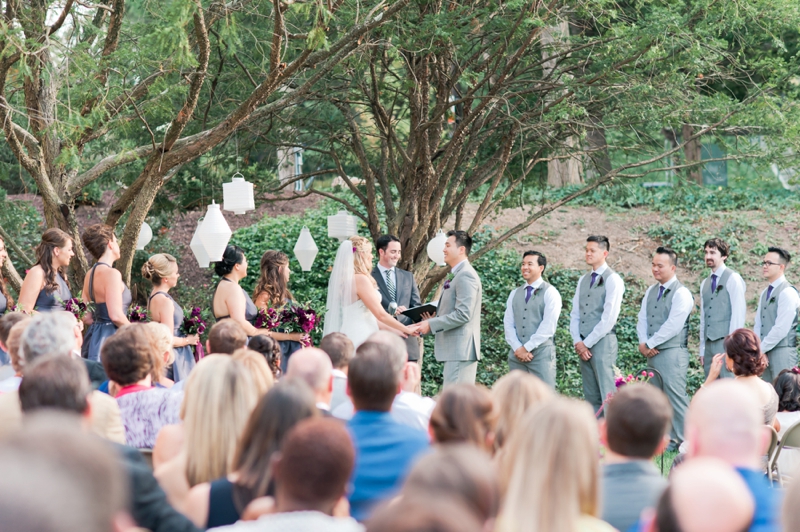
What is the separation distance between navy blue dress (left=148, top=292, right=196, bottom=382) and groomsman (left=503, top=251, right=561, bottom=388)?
3.18 m

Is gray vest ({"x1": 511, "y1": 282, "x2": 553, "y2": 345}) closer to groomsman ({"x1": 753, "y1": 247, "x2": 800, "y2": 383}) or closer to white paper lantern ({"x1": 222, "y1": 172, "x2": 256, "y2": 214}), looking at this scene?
groomsman ({"x1": 753, "y1": 247, "x2": 800, "y2": 383})

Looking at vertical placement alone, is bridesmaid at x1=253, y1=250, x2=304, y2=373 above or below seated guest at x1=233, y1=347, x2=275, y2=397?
above

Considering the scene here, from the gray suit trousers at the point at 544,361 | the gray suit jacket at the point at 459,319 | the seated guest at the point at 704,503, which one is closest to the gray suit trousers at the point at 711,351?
the gray suit trousers at the point at 544,361

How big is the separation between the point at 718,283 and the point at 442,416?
5.76 metres

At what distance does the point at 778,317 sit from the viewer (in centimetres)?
771

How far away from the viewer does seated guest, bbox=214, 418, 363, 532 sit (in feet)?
7.00

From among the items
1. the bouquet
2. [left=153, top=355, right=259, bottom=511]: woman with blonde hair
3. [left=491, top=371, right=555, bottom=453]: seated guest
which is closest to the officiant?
the bouquet

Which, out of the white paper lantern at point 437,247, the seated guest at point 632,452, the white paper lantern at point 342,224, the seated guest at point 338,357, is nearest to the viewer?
the seated guest at point 632,452

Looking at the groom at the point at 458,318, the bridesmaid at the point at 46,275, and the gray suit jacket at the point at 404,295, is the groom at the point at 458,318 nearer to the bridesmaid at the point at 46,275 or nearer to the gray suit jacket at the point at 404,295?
the gray suit jacket at the point at 404,295

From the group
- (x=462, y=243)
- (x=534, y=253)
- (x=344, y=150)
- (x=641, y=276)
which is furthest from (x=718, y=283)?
(x=344, y=150)

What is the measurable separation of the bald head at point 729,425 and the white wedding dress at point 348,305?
5119 mm

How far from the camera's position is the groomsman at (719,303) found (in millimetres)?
7758

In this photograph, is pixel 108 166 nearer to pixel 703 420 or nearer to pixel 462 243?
pixel 462 243

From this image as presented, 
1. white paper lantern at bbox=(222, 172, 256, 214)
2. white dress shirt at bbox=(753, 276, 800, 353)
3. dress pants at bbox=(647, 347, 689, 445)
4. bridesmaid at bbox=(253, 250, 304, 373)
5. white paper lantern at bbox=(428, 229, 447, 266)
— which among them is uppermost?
white paper lantern at bbox=(222, 172, 256, 214)
